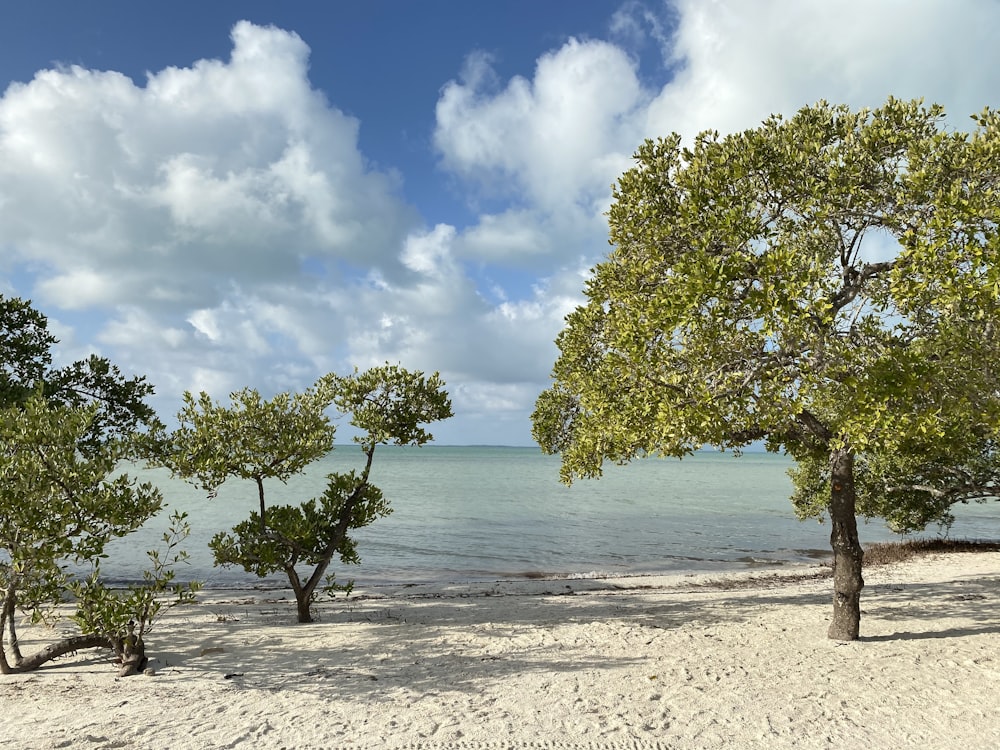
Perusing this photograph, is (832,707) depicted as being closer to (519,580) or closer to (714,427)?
Result: (714,427)

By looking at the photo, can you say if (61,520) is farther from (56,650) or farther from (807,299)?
(807,299)

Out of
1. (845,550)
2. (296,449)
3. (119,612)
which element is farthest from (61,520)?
(845,550)

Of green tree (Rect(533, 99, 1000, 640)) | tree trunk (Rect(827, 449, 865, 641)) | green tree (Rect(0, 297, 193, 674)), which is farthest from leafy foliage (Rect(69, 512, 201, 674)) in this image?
tree trunk (Rect(827, 449, 865, 641))

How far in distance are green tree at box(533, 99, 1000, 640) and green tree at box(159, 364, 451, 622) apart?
4541 millimetres

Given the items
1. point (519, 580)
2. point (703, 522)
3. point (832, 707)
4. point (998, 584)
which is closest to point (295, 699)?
point (832, 707)

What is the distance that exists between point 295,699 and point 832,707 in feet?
23.6

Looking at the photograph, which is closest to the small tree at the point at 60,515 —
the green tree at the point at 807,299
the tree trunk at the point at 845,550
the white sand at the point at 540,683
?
the white sand at the point at 540,683

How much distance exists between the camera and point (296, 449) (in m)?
12.8

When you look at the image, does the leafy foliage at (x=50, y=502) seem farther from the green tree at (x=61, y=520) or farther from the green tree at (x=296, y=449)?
the green tree at (x=296, y=449)

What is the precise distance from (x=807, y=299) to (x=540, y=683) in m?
6.57

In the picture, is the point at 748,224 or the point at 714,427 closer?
the point at 748,224

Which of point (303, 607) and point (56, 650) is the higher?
point (56, 650)

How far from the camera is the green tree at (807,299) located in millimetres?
8602

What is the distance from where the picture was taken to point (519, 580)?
2345 centimetres
